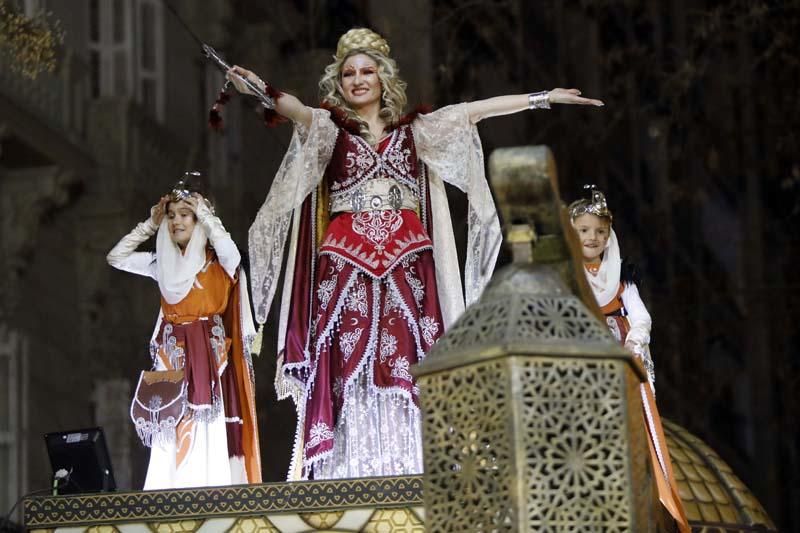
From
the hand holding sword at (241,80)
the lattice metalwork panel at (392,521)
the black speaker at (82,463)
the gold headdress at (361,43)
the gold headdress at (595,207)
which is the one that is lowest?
the lattice metalwork panel at (392,521)

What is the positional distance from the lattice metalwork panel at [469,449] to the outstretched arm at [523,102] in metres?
4.37

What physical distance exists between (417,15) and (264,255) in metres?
7.91

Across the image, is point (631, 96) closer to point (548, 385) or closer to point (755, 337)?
point (755, 337)

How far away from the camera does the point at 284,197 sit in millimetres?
10227

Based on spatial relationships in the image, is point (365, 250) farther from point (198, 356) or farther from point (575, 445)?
point (575, 445)

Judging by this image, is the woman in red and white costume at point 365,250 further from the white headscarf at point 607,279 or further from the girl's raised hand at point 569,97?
the white headscarf at point 607,279

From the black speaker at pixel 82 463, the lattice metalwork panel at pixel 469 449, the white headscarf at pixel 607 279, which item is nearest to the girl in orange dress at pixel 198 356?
the black speaker at pixel 82 463

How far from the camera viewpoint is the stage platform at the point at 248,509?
8672mm

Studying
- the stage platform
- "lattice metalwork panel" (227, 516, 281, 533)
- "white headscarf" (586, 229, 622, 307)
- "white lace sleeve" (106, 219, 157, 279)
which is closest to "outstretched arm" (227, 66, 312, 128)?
"white lace sleeve" (106, 219, 157, 279)

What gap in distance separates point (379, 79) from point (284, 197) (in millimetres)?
721

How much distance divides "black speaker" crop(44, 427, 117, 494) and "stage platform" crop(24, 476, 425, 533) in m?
0.51

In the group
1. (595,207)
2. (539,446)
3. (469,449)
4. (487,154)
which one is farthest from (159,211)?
(487,154)

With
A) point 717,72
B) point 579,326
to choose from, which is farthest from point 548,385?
point 717,72

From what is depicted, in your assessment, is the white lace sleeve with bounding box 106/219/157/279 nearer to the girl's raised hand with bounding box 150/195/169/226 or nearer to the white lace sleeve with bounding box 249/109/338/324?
the girl's raised hand with bounding box 150/195/169/226
